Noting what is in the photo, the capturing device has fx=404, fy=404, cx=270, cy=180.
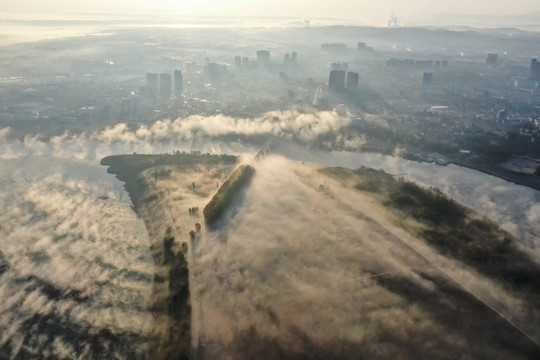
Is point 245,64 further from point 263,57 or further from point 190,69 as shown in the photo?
point 190,69

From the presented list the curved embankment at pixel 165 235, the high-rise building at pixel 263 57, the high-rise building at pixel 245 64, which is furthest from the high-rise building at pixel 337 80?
the curved embankment at pixel 165 235

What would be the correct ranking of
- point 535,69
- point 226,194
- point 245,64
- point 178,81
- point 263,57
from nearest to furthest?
point 226,194, point 178,81, point 535,69, point 245,64, point 263,57

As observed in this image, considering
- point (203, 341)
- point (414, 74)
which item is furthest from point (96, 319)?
point (414, 74)

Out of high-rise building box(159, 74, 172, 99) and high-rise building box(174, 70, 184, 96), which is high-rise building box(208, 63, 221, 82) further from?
high-rise building box(159, 74, 172, 99)

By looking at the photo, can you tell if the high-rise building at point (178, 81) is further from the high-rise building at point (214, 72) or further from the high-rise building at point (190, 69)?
the high-rise building at point (190, 69)

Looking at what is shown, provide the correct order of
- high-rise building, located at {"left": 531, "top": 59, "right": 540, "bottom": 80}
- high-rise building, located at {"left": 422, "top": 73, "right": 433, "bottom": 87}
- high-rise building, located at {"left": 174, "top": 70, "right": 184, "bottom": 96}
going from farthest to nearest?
high-rise building, located at {"left": 531, "top": 59, "right": 540, "bottom": 80}, high-rise building, located at {"left": 422, "top": 73, "right": 433, "bottom": 87}, high-rise building, located at {"left": 174, "top": 70, "right": 184, "bottom": 96}

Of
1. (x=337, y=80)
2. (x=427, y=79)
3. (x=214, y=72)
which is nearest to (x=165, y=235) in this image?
(x=337, y=80)

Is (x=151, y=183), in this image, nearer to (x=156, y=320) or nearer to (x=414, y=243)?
(x=156, y=320)

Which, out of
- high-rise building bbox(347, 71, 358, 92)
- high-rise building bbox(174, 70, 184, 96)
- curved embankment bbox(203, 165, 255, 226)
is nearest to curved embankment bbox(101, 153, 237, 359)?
curved embankment bbox(203, 165, 255, 226)

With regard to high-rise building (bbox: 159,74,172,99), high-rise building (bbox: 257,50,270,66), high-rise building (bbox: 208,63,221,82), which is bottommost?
high-rise building (bbox: 159,74,172,99)
